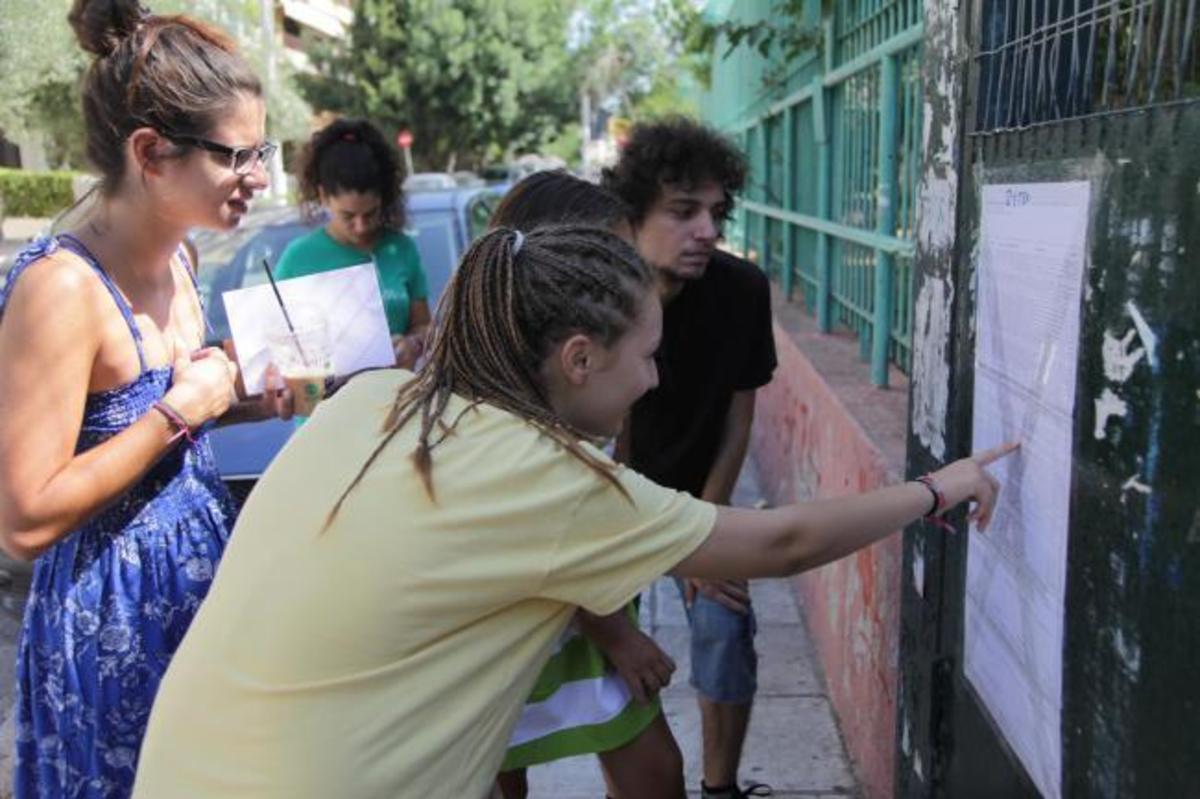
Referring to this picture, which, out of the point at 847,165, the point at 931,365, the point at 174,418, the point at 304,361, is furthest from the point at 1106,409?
the point at 847,165

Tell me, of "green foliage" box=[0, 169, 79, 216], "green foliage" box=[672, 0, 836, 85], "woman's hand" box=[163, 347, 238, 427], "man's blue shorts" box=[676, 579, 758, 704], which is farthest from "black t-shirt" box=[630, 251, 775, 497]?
"green foliage" box=[0, 169, 79, 216]

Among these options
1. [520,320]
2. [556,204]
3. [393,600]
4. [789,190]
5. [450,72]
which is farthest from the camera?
[450,72]

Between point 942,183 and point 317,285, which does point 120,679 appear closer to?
point 317,285

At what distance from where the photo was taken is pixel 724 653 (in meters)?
2.79

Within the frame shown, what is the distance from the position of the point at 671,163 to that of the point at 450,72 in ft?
101

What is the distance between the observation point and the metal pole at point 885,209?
→ 3.46 meters

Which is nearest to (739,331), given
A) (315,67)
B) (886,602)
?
(886,602)

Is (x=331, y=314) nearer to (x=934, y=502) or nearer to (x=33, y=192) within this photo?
(x=934, y=502)

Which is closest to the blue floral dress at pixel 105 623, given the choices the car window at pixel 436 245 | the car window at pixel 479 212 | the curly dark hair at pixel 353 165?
the curly dark hair at pixel 353 165

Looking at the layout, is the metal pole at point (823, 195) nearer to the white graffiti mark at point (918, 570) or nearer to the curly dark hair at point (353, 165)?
the curly dark hair at point (353, 165)

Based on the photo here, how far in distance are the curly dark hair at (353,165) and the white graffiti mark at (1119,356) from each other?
2.61m

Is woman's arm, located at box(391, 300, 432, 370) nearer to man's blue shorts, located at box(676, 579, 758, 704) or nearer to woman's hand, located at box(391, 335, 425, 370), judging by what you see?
woman's hand, located at box(391, 335, 425, 370)

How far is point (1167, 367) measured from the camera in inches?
46.8

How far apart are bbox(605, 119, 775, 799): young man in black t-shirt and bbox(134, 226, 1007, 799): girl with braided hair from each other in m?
1.14
